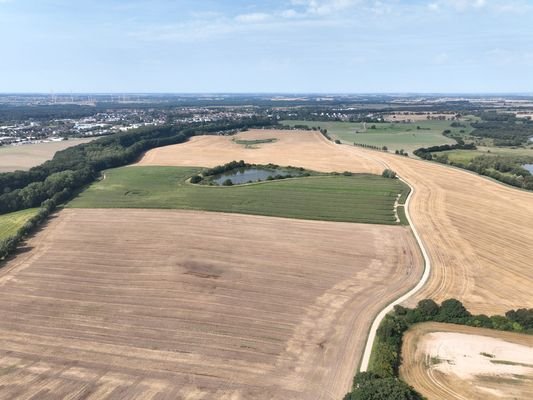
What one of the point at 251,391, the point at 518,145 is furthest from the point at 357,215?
the point at 518,145

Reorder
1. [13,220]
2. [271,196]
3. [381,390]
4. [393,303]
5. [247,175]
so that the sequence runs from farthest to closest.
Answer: [247,175] < [271,196] < [13,220] < [393,303] < [381,390]

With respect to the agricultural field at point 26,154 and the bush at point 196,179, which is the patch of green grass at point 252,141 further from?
the agricultural field at point 26,154

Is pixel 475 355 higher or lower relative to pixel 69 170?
lower

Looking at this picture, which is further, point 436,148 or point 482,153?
point 436,148

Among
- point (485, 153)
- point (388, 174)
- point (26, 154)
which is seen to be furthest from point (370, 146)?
point (26, 154)

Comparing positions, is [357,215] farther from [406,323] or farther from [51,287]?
[51,287]

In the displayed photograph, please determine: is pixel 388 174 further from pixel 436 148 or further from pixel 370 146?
pixel 370 146
